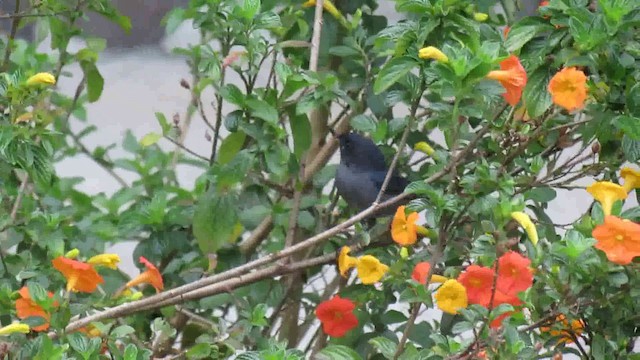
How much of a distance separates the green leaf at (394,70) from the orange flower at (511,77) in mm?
90

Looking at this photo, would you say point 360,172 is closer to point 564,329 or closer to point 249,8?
point 249,8

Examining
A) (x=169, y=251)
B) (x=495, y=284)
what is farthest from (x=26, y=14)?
(x=495, y=284)

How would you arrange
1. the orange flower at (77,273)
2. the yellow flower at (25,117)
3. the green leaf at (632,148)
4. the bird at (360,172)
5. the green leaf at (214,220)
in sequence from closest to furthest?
1. the green leaf at (632,148)
2. the orange flower at (77,273)
3. the yellow flower at (25,117)
4. the green leaf at (214,220)
5. the bird at (360,172)

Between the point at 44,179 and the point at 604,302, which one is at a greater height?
the point at 44,179

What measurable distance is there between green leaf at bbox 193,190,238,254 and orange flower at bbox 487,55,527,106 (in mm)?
503

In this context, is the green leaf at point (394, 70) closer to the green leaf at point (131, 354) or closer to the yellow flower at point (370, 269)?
the yellow flower at point (370, 269)

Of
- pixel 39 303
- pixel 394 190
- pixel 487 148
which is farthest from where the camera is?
pixel 394 190

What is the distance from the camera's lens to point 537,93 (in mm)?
1065

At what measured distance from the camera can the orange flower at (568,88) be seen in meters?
1.02

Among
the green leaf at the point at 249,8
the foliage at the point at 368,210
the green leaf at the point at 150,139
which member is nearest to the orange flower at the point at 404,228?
the foliage at the point at 368,210

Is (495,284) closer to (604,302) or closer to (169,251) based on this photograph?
(604,302)

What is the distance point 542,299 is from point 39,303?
0.58m

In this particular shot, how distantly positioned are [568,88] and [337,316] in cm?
53

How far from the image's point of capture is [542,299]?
3.51 ft
